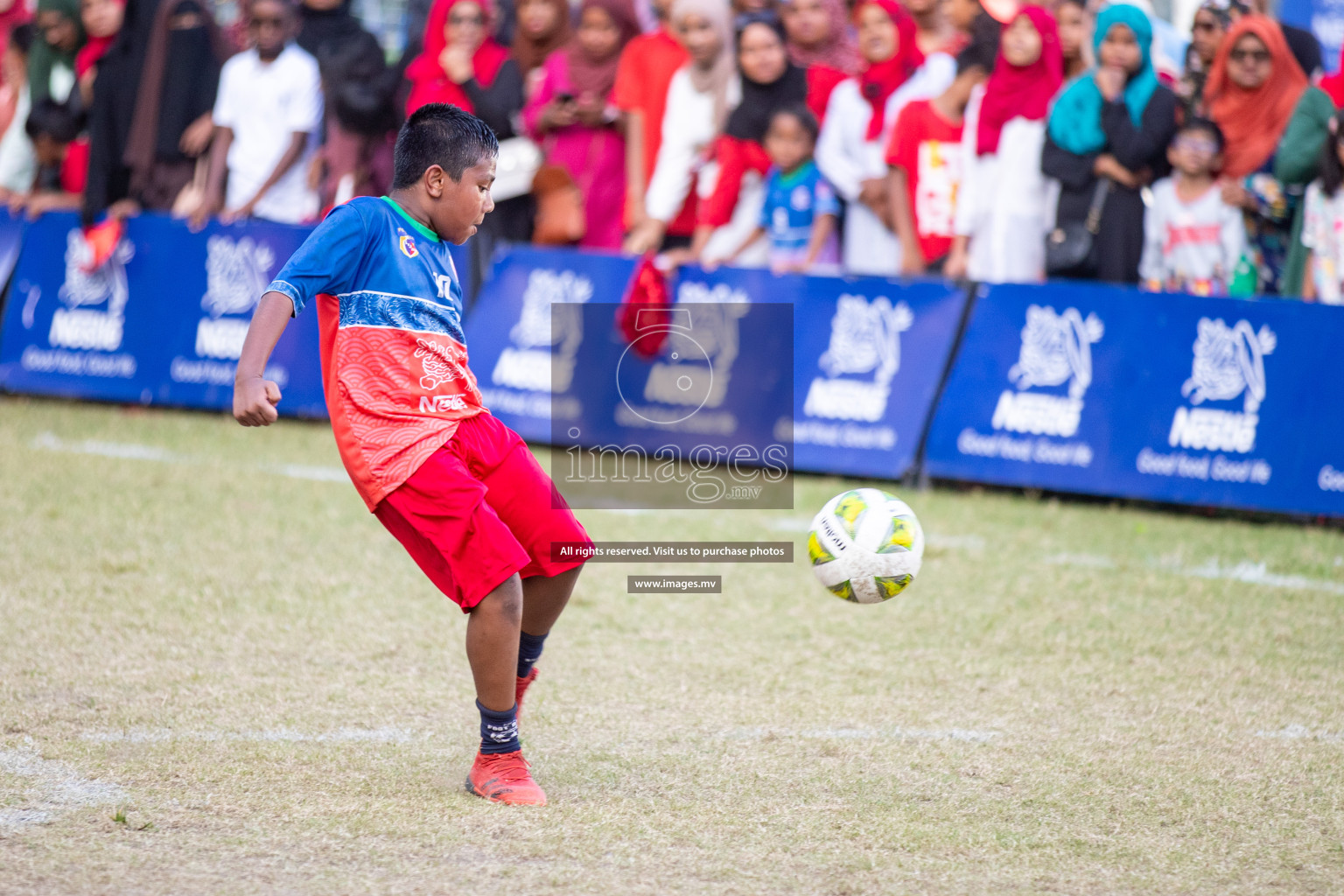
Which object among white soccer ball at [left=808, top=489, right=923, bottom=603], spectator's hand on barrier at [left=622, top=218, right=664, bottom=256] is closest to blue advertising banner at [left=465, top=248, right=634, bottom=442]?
spectator's hand on barrier at [left=622, top=218, right=664, bottom=256]

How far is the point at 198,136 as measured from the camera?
37.3ft

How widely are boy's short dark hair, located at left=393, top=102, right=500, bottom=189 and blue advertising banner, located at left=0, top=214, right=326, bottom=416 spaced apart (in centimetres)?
639

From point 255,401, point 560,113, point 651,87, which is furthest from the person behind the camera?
point 560,113

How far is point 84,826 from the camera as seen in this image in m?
3.71

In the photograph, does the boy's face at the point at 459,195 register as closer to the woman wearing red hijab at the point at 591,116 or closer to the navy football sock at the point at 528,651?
the navy football sock at the point at 528,651

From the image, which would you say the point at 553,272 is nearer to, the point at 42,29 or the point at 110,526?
the point at 110,526

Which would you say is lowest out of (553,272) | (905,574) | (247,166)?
(905,574)

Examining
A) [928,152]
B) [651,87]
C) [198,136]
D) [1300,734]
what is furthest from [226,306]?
[1300,734]

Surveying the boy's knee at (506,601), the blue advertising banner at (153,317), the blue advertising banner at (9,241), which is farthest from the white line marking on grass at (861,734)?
the blue advertising banner at (9,241)

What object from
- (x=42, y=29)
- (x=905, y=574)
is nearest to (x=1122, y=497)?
(x=905, y=574)

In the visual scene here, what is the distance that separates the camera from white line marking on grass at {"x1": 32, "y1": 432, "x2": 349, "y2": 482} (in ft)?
28.4

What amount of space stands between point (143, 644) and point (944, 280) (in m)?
5.37

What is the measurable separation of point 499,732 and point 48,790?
1.21 m

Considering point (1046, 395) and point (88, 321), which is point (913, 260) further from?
point (88, 321)
